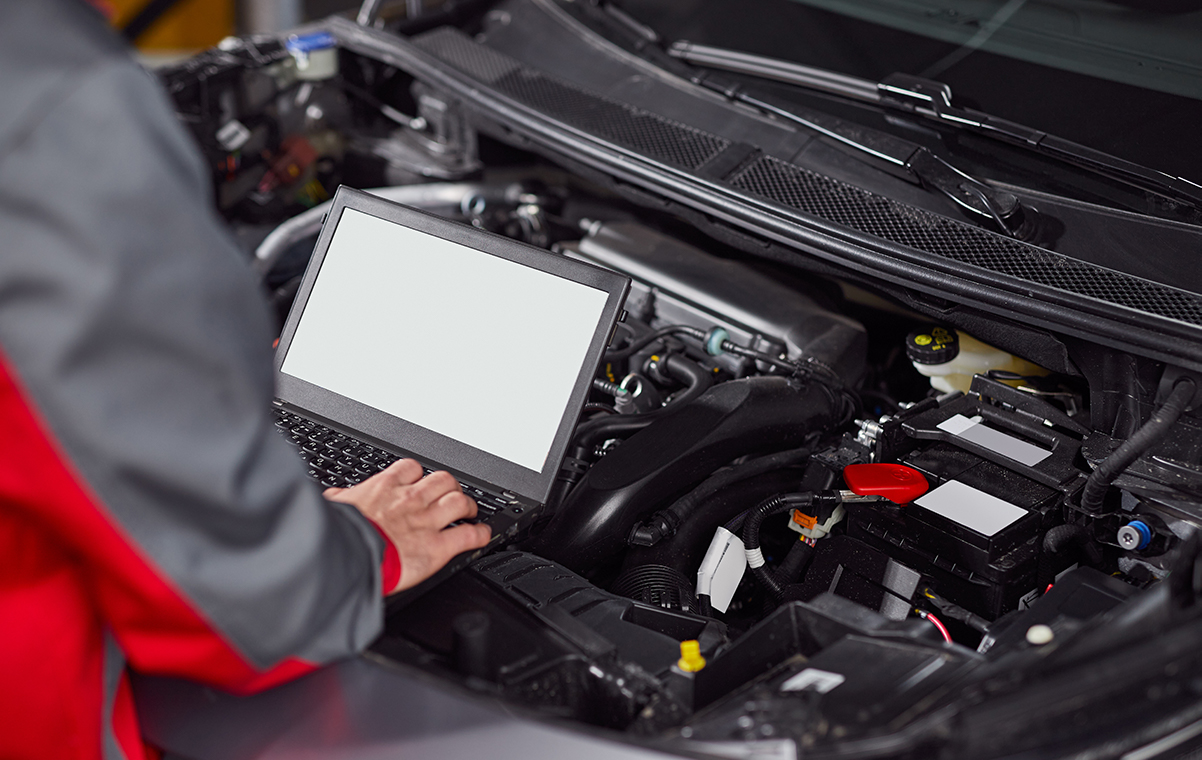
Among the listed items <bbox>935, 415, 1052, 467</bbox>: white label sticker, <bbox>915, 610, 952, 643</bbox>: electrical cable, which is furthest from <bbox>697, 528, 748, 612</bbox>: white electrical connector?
<bbox>935, 415, 1052, 467</bbox>: white label sticker

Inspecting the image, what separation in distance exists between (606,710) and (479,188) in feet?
4.25

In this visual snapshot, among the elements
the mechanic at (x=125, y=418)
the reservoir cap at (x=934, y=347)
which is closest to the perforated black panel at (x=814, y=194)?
the reservoir cap at (x=934, y=347)

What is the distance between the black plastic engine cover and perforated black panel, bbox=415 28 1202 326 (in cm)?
27

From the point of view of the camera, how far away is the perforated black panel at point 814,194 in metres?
1.29

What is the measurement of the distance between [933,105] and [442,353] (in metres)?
0.89

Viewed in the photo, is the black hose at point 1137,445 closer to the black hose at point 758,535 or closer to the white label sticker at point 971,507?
the white label sticker at point 971,507

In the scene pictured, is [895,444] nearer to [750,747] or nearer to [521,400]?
[521,400]

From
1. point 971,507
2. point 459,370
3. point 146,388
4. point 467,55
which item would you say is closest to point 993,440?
point 971,507

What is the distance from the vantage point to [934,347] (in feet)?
5.00

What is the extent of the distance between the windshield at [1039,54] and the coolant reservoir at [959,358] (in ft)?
1.08

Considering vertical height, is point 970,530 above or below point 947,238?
→ below

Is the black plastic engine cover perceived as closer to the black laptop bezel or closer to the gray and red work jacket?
the black laptop bezel

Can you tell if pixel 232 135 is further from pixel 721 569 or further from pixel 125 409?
pixel 125 409

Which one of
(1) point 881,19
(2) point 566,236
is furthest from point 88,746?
(1) point 881,19
